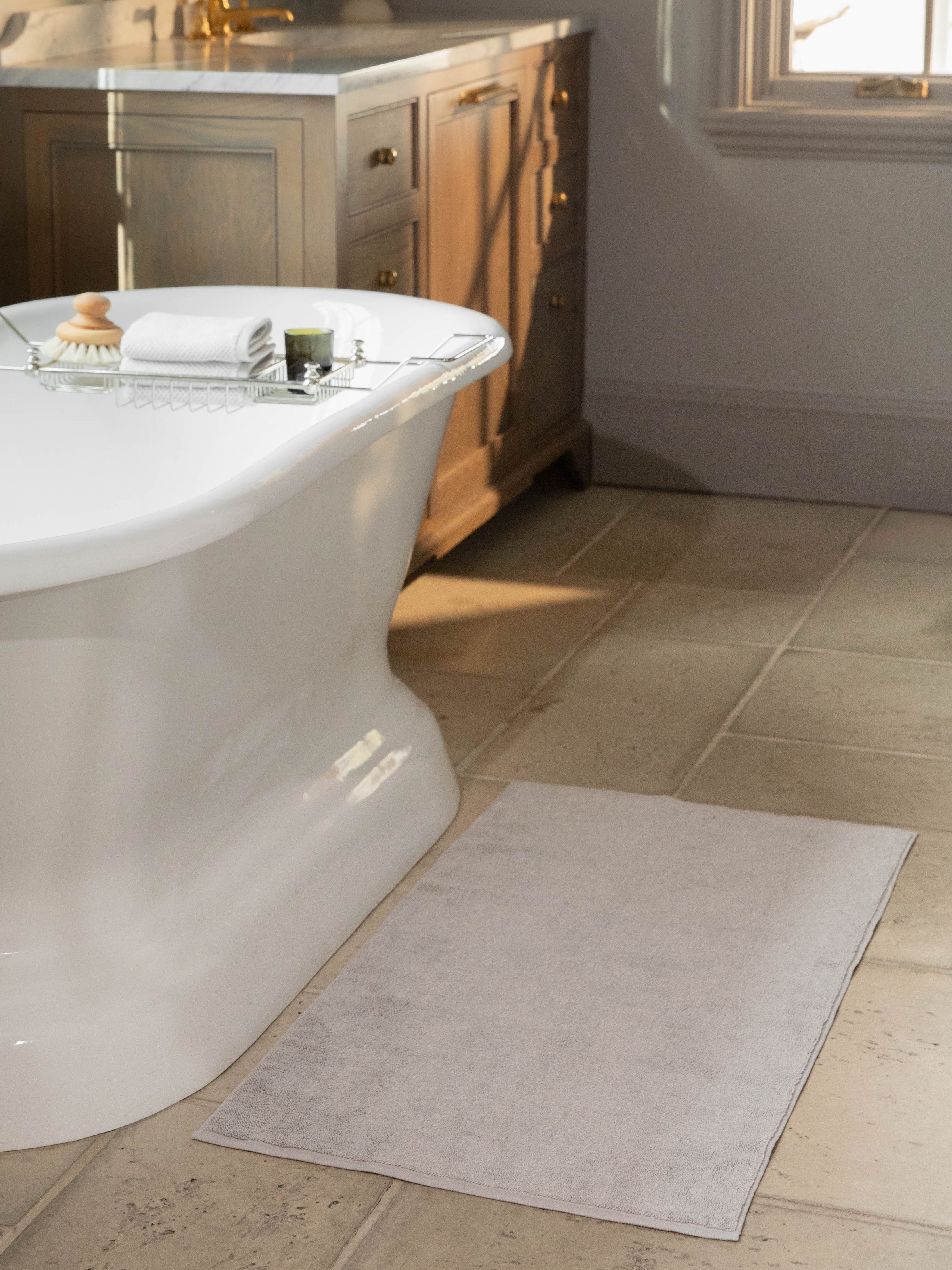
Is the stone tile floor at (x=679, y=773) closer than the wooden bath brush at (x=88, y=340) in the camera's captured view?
Yes

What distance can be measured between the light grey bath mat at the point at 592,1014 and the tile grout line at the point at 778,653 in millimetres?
137

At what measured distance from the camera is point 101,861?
1.69m

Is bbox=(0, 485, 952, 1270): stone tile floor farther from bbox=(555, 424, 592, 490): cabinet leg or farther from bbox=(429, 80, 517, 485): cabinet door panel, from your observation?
bbox=(429, 80, 517, 485): cabinet door panel

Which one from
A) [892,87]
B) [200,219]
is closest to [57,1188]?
→ [200,219]

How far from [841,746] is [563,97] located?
176cm

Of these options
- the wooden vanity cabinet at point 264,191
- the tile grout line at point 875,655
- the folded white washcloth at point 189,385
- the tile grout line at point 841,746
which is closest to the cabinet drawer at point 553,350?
the wooden vanity cabinet at point 264,191

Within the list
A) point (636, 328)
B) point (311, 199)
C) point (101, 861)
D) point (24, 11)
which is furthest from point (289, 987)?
point (636, 328)

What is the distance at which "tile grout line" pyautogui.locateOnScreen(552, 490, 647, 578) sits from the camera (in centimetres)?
342

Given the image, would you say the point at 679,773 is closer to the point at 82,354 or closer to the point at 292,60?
the point at 82,354

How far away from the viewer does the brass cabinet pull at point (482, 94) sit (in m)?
3.08

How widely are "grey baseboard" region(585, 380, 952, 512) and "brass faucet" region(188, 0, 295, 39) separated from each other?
118 centimetres

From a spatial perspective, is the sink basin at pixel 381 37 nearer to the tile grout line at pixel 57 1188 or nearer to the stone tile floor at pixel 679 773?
the stone tile floor at pixel 679 773

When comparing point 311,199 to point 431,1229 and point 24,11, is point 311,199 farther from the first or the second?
point 431,1229

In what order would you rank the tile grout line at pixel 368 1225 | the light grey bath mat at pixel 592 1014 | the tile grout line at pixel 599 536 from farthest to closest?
the tile grout line at pixel 599 536, the light grey bath mat at pixel 592 1014, the tile grout line at pixel 368 1225
